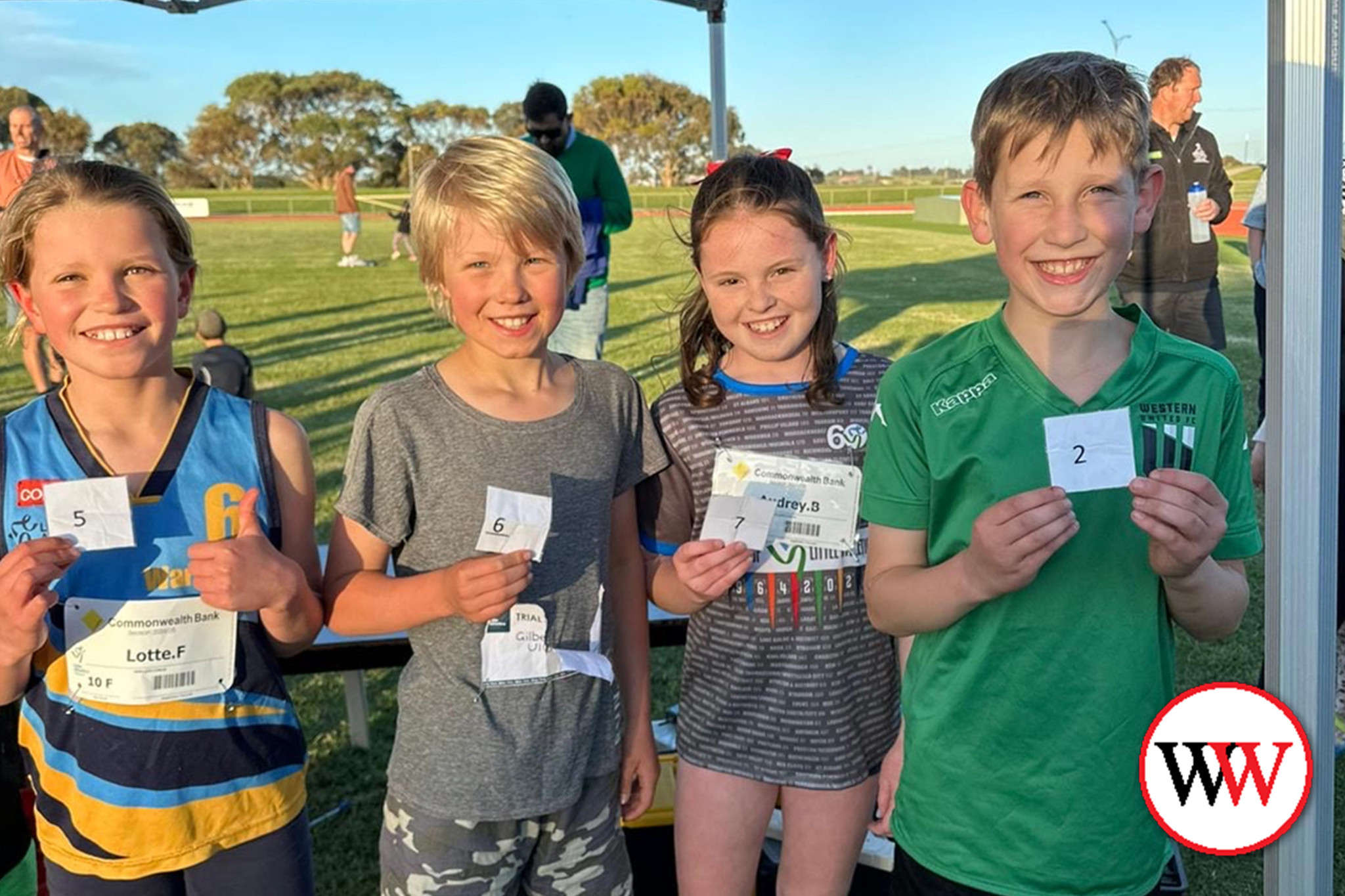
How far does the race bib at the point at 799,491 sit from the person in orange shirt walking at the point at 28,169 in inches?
305

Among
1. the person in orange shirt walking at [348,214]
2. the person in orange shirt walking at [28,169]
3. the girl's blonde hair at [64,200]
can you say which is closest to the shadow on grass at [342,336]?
the person in orange shirt walking at [28,169]

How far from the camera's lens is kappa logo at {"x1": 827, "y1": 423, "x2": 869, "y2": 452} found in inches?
75.9

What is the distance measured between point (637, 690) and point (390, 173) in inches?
1663

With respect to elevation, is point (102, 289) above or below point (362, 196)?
below

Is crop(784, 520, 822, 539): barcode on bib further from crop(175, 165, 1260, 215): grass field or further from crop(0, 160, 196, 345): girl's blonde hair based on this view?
crop(175, 165, 1260, 215): grass field

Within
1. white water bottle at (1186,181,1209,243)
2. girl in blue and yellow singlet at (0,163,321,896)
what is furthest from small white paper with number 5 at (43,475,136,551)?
white water bottle at (1186,181,1209,243)

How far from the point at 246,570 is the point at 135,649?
0.23 metres

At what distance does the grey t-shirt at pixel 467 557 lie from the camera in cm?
174

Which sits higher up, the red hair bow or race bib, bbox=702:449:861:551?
the red hair bow

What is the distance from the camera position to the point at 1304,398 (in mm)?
1650

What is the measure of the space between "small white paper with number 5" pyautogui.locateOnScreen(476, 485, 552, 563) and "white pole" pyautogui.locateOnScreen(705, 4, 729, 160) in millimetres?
3856

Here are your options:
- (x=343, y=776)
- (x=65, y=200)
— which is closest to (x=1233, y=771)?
(x=65, y=200)

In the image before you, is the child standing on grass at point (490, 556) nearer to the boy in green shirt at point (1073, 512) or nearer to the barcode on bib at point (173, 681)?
the barcode on bib at point (173, 681)

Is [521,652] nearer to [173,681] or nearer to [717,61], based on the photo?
[173,681]
